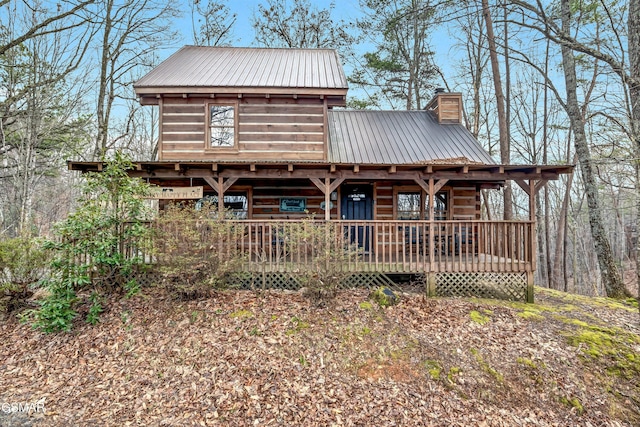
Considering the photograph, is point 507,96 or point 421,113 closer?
point 421,113

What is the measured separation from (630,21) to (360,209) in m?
7.35

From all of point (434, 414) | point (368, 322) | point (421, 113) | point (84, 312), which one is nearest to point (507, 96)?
point (421, 113)

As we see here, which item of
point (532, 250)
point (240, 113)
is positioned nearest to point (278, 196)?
point (240, 113)

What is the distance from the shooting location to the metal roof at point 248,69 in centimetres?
979

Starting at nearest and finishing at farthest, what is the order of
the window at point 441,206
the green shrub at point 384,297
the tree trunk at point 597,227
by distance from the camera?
1. the green shrub at point 384,297
2. the tree trunk at point 597,227
3. the window at point 441,206

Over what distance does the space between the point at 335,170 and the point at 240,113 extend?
158 inches

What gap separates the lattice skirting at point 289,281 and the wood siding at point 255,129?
148 inches

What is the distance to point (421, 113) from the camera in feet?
42.1

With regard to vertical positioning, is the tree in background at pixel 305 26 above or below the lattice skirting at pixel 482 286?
above

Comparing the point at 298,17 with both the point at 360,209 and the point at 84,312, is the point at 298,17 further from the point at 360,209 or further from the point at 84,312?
the point at 84,312

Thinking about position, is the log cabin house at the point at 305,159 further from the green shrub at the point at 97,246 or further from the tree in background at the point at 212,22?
the tree in background at the point at 212,22

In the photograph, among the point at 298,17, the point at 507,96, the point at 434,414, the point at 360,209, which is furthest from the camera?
the point at 298,17

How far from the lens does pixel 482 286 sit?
8.08 meters

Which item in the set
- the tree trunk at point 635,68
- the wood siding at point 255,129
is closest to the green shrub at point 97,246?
the wood siding at point 255,129
